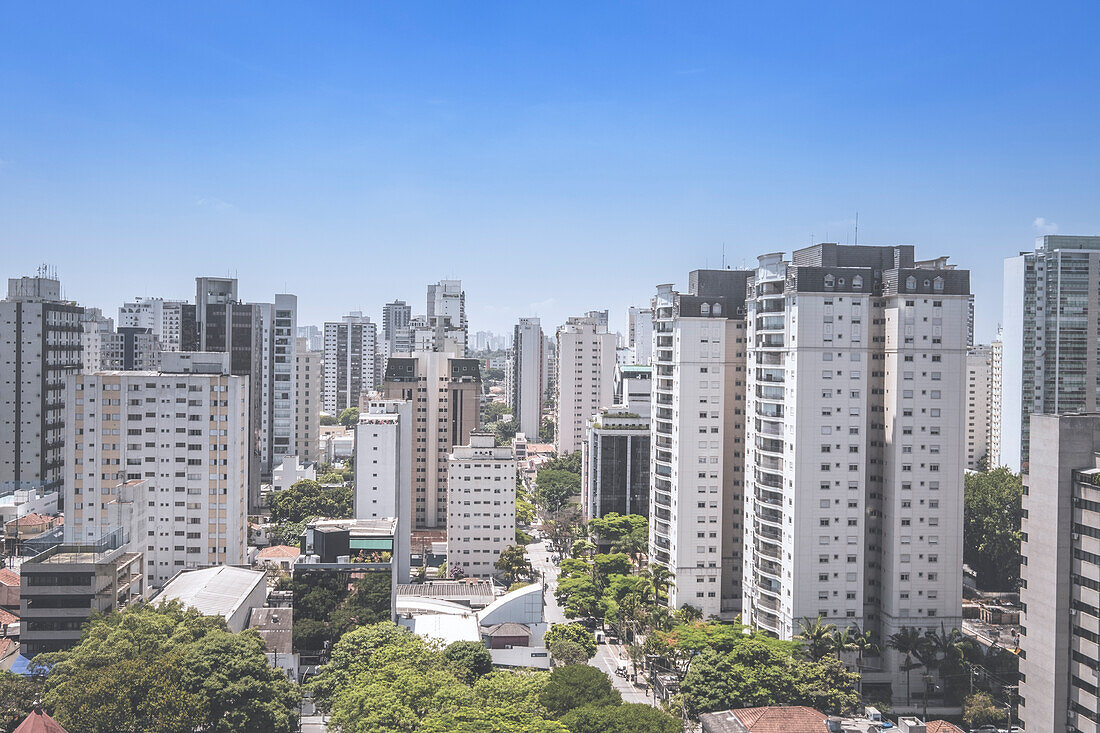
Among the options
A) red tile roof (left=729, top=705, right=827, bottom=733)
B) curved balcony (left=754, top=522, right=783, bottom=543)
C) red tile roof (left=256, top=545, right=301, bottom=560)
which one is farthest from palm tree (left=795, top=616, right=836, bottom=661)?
red tile roof (left=256, top=545, right=301, bottom=560)

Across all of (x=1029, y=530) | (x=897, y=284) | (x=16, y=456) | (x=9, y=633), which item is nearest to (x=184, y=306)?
(x=16, y=456)

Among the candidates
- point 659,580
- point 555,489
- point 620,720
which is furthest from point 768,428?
point 555,489

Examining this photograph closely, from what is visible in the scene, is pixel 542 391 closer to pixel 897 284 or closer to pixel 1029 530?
pixel 897 284

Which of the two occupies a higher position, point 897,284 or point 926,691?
point 897,284

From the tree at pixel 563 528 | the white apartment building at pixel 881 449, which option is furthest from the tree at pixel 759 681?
the tree at pixel 563 528

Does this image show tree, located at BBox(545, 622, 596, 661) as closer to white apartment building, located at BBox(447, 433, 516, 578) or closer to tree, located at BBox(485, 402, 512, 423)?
white apartment building, located at BBox(447, 433, 516, 578)

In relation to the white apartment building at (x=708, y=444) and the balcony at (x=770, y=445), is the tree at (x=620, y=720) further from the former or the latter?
the white apartment building at (x=708, y=444)
